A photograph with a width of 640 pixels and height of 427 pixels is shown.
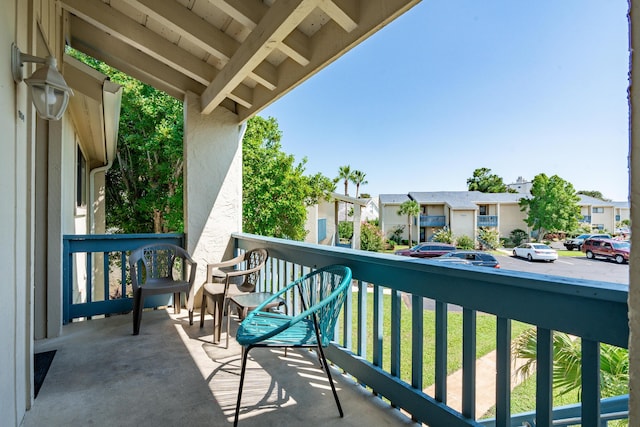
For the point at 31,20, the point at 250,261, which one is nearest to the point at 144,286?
the point at 250,261

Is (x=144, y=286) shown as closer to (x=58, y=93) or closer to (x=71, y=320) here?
(x=71, y=320)

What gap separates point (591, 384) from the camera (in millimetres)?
1224

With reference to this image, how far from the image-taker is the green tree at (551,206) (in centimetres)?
895

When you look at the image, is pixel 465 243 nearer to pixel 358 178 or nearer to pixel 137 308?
pixel 137 308

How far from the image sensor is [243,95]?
12.6ft

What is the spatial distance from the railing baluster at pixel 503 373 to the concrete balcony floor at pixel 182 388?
602 mm

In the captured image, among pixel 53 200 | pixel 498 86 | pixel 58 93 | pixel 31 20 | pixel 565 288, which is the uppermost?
pixel 498 86

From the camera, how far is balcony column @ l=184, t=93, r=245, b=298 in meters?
4.02

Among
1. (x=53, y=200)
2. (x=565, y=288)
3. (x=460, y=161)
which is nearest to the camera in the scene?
(x=565, y=288)

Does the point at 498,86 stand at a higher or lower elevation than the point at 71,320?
higher

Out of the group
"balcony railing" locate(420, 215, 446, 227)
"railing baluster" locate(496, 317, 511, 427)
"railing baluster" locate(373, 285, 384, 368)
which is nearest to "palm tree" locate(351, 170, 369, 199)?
"balcony railing" locate(420, 215, 446, 227)

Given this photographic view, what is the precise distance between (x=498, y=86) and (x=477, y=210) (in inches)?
242

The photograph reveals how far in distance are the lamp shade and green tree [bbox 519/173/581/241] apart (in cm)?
973

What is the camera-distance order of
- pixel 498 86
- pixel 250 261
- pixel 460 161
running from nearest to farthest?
Answer: pixel 250 261, pixel 498 86, pixel 460 161
